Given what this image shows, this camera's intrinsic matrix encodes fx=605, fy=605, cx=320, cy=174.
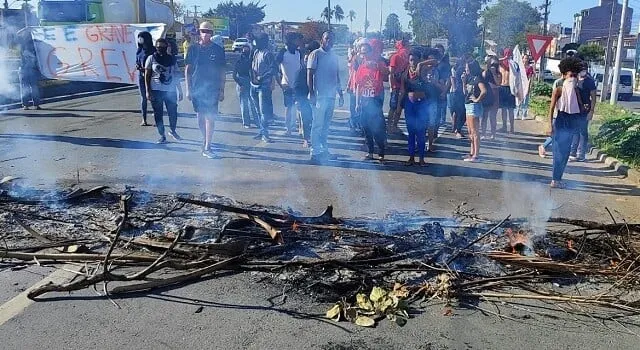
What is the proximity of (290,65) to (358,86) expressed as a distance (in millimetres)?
1799

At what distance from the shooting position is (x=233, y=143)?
9969 millimetres

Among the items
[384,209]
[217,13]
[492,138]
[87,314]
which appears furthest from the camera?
[217,13]

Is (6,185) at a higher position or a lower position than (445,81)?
lower

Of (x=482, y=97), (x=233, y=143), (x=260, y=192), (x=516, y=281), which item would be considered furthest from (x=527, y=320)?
(x=233, y=143)

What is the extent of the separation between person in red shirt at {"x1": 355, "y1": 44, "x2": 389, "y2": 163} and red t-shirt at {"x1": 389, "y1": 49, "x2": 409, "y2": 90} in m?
1.13

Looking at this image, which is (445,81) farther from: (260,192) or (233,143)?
(260,192)

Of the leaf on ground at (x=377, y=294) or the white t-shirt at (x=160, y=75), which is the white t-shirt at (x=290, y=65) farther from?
the leaf on ground at (x=377, y=294)

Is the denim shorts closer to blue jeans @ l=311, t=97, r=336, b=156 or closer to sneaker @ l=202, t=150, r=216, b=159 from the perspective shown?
blue jeans @ l=311, t=97, r=336, b=156

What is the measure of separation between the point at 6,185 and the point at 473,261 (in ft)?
16.4

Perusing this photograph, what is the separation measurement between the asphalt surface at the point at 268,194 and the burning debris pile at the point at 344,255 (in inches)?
6.5

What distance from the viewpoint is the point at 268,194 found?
675 cm

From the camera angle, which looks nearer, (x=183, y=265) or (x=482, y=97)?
(x=183, y=265)

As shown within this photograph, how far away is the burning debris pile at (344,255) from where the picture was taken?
4.01 metres

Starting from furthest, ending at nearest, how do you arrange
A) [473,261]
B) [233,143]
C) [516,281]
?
1. [233,143]
2. [473,261]
3. [516,281]
